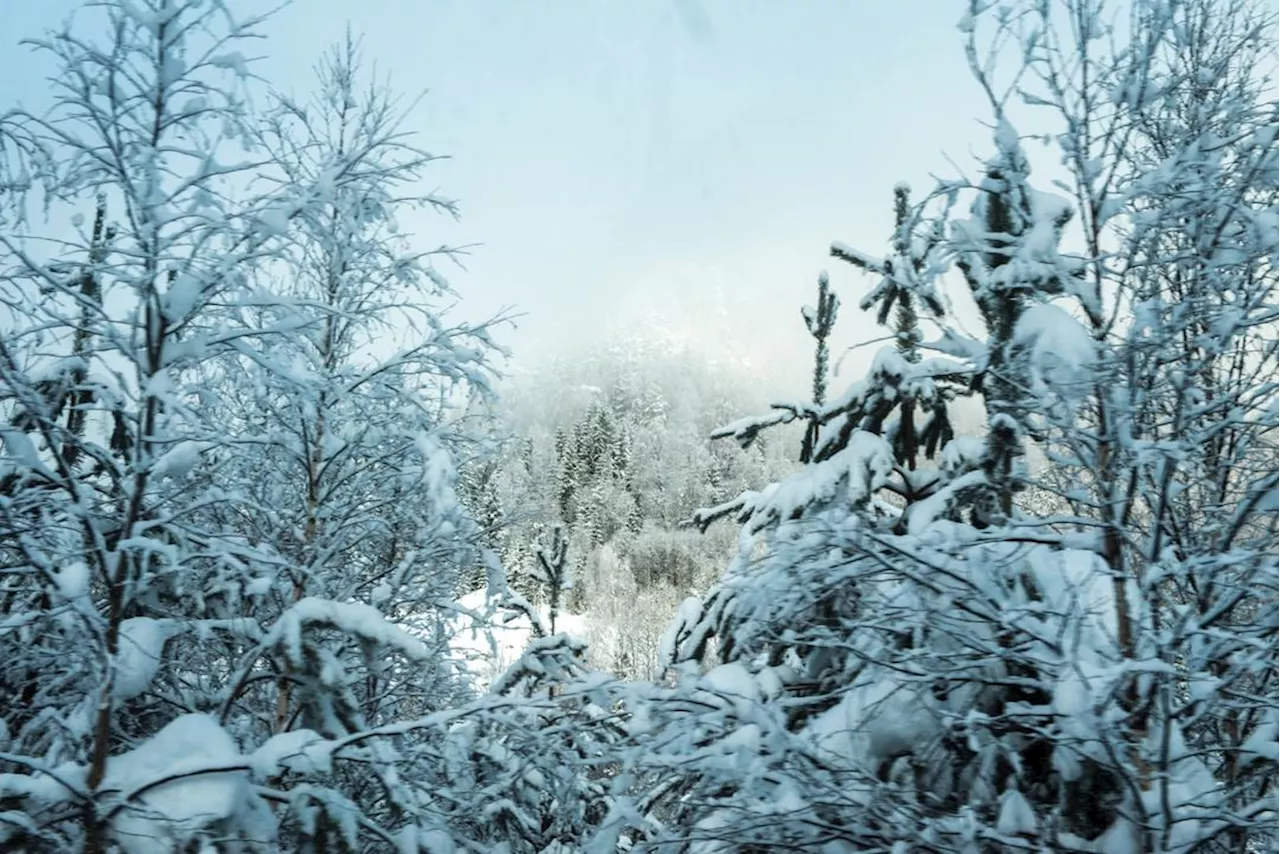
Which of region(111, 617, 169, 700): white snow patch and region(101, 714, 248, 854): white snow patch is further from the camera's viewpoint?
region(111, 617, 169, 700): white snow patch

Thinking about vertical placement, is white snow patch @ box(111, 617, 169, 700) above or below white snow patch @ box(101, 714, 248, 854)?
above

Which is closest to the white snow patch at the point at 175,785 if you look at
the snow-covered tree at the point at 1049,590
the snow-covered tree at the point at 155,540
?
the snow-covered tree at the point at 155,540

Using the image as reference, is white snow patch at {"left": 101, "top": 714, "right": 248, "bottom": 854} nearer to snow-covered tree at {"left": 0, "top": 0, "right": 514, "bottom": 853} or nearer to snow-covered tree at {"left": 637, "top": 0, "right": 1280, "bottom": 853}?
snow-covered tree at {"left": 0, "top": 0, "right": 514, "bottom": 853}

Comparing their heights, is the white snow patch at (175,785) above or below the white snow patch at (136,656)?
below

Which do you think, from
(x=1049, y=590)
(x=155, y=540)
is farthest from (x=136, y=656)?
(x=1049, y=590)

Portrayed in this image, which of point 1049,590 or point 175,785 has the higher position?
point 1049,590

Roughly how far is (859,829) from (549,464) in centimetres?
7019

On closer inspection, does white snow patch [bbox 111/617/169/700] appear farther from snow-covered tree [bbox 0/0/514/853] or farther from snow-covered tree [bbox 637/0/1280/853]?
snow-covered tree [bbox 637/0/1280/853]

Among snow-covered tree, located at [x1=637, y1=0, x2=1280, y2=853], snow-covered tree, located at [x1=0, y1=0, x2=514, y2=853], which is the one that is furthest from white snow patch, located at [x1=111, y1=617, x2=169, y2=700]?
snow-covered tree, located at [x1=637, y1=0, x2=1280, y2=853]

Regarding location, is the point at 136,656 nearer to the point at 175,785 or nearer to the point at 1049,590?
the point at 175,785

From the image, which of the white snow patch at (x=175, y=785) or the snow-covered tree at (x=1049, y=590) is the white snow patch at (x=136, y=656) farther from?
the snow-covered tree at (x=1049, y=590)

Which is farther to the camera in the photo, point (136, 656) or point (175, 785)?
point (136, 656)

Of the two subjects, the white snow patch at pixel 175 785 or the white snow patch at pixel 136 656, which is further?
the white snow patch at pixel 136 656

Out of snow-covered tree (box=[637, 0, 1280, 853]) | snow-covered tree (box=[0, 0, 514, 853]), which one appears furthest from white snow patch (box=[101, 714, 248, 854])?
snow-covered tree (box=[637, 0, 1280, 853])
